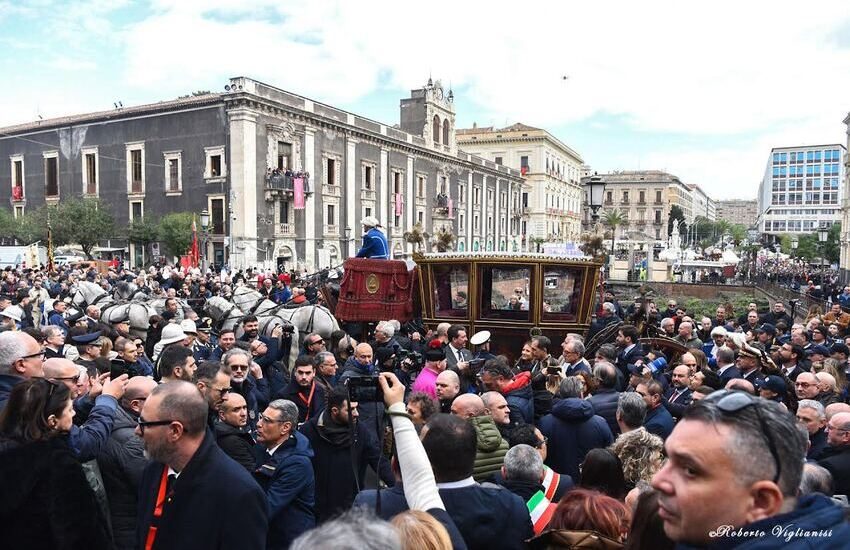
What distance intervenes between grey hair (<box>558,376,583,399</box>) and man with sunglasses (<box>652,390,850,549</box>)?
11.6 feet

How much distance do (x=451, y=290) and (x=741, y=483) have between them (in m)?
9.08

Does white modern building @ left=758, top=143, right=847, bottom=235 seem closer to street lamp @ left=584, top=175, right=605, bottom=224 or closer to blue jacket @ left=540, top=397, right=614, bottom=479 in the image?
street lamp @ left=584, top=175, right=605, bottom=224

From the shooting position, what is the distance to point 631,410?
4453 millimetres

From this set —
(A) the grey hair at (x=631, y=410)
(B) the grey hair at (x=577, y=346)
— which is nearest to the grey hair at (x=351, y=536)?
(A) the grey hair at (x=631, y=410)

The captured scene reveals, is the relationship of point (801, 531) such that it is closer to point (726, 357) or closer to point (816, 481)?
point (816, 481)

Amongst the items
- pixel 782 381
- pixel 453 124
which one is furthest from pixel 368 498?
pixel 453 124

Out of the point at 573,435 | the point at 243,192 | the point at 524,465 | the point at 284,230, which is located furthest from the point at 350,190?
the point at 524,465

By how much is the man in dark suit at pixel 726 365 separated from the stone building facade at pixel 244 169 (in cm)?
2627

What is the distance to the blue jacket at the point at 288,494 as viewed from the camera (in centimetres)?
376

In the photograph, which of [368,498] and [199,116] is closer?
[368,498]

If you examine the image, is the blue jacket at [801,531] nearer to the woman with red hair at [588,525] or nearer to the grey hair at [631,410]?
the woman with red hair at [588,525]

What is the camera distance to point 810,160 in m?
110

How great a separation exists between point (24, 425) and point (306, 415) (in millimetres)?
3066

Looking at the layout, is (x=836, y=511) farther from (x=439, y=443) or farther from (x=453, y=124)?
(x=453, y=124)
